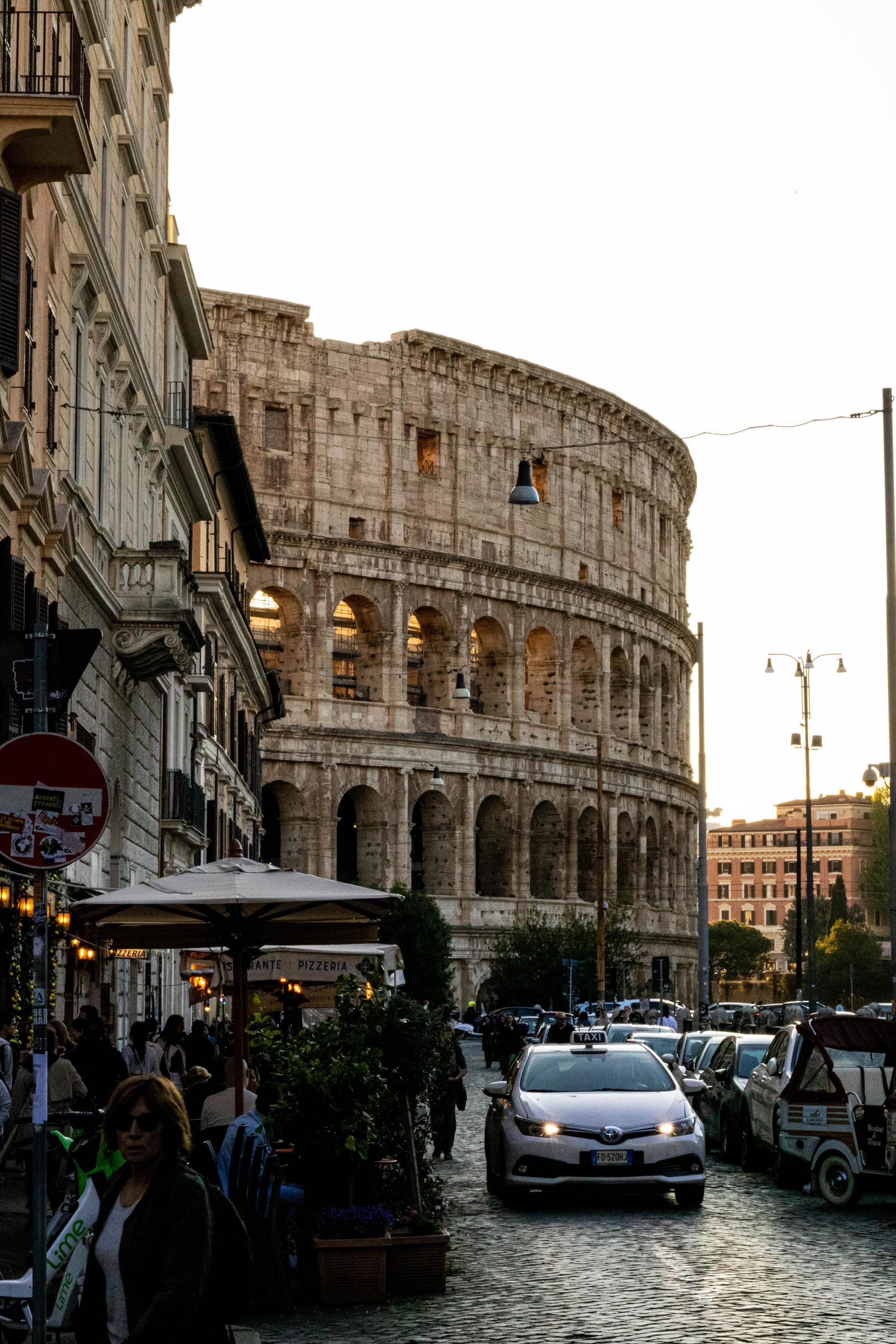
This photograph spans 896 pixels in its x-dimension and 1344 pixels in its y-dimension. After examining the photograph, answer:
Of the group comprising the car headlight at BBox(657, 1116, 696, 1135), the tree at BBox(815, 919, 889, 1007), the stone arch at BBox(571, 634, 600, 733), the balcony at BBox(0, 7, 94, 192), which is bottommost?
the tree at BBox(815, 919, 889, 1007)

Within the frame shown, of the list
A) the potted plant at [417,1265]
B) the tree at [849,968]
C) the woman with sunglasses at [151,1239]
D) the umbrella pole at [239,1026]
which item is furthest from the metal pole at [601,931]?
the tree at [849,968]

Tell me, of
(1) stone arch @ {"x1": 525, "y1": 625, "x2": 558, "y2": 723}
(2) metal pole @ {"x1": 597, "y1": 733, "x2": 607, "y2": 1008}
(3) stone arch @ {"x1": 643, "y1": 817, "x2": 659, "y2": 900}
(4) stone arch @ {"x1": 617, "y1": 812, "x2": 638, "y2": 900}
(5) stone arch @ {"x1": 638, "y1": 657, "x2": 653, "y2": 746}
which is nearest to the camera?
(2) metal pole @ {"x1": 597, "y1": 733, "x2": 607, "y2": 1008}

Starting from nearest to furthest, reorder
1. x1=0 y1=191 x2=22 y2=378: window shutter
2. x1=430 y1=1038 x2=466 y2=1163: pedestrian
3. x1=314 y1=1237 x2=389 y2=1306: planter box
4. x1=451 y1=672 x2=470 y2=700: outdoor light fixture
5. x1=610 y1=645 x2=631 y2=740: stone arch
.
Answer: x1=314 y1=1237 x2=389 y2=1306: planter box, x1=0 y1=191 x2=22 y2=378: window shutter, x1=430 y1=1038 x2=466 y2=1163: pedestrian, x1=451 y1=672 x2=470 y2=700: outdoor light fixture, x1=610 y1=645 x2=631 y2=740: stone arch

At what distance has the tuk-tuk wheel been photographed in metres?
16.3

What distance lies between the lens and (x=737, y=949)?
148m

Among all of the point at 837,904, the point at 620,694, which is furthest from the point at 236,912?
the point at 837,904

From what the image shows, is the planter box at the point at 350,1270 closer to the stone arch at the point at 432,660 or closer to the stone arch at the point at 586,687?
the stone arch at the point at 432,660

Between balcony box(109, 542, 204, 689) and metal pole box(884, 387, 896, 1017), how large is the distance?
28.2ft

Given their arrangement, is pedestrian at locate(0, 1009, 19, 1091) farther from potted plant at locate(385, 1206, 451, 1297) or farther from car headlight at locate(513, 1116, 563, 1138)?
car headlight at locate(513, 1116, 563, 1138)

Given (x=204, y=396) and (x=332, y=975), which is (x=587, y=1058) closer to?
(x=332, y=975)

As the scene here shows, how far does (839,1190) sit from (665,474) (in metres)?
70.2

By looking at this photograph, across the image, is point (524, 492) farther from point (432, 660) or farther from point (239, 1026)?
point (432, 660)

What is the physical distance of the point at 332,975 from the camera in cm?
2717

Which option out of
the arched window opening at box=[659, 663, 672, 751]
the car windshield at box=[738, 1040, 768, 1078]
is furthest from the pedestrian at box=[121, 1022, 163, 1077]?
the arched window opening at box=[659, 663, 672, 751]
